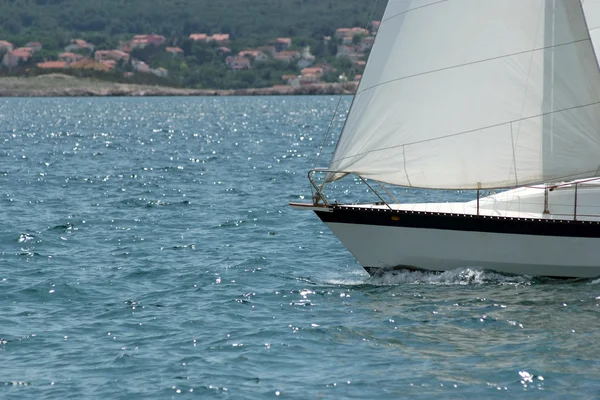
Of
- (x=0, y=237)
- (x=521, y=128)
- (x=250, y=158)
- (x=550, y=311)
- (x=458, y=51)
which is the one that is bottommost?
(x=250, y=158)

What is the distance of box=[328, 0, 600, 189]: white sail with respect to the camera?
19094 millimetres

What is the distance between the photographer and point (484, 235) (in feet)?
63.9

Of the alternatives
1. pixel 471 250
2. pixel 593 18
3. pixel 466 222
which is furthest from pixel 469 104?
pixel 593 18

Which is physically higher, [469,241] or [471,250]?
[469,241]

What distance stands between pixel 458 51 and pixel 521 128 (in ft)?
5.67

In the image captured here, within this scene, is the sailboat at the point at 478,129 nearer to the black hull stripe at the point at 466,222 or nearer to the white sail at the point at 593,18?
the black hull stripe at the point at 466,222

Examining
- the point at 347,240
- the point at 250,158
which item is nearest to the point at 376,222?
the point at 347,240

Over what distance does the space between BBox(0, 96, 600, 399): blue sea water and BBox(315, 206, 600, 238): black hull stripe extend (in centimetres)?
93

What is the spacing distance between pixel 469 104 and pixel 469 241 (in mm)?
2395

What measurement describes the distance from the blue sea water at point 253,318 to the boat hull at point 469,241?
0.27m

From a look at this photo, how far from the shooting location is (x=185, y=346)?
1633 cm

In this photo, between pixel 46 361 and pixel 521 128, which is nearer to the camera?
pixel 46 361

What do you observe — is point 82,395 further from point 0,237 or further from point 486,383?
point 0,237

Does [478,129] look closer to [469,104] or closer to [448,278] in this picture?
[469,104]
